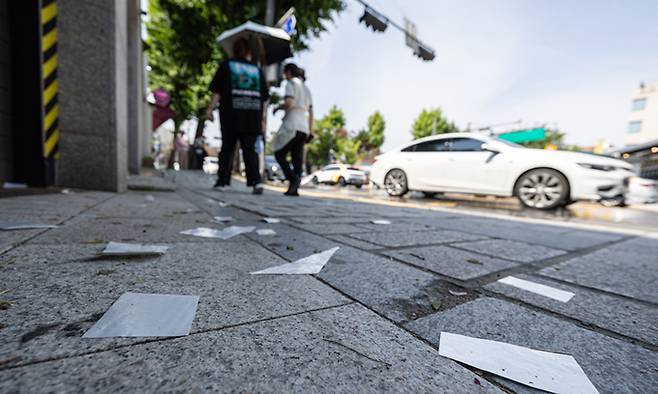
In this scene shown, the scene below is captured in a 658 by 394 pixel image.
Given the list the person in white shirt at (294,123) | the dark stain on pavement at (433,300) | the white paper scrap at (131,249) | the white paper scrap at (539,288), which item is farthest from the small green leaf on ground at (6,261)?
the person in white shirt at (294,123)

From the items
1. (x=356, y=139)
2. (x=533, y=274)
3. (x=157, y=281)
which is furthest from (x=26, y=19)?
(x=356, y=139)

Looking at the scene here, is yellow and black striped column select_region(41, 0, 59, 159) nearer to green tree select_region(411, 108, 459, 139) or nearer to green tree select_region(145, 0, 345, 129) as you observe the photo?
green tree select_region(145, 0, 345, 129)

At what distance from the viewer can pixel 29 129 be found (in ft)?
10.1

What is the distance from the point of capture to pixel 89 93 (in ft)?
10.6

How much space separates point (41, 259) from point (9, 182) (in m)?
3.09

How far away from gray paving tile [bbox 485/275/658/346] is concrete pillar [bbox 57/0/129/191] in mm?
3878

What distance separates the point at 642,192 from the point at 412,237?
26.1 ft

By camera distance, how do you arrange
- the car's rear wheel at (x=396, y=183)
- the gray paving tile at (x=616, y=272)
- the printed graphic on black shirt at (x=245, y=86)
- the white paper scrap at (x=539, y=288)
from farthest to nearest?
1. the car's rear wheel at (x=396, y=183)
2. the printed graphic on black shirt at (x=245, y=86)
3. the gray paving tile at (x=616, y=272)
4. the white paper scrap at (x=539, y=288)

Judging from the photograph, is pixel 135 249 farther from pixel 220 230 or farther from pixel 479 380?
pixel 479 380

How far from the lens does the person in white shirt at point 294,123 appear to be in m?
4.72

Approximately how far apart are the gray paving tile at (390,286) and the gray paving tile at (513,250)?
28.8 inches

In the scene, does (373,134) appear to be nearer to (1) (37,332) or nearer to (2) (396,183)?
(2) (396,183)

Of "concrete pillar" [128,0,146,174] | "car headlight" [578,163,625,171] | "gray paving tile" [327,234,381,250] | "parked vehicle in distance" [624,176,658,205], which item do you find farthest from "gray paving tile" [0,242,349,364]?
"concrete pillar" [128,0,146,174]

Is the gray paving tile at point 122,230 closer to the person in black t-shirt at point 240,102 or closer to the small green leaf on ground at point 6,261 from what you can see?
the small green leaf on ground at point 6,261
